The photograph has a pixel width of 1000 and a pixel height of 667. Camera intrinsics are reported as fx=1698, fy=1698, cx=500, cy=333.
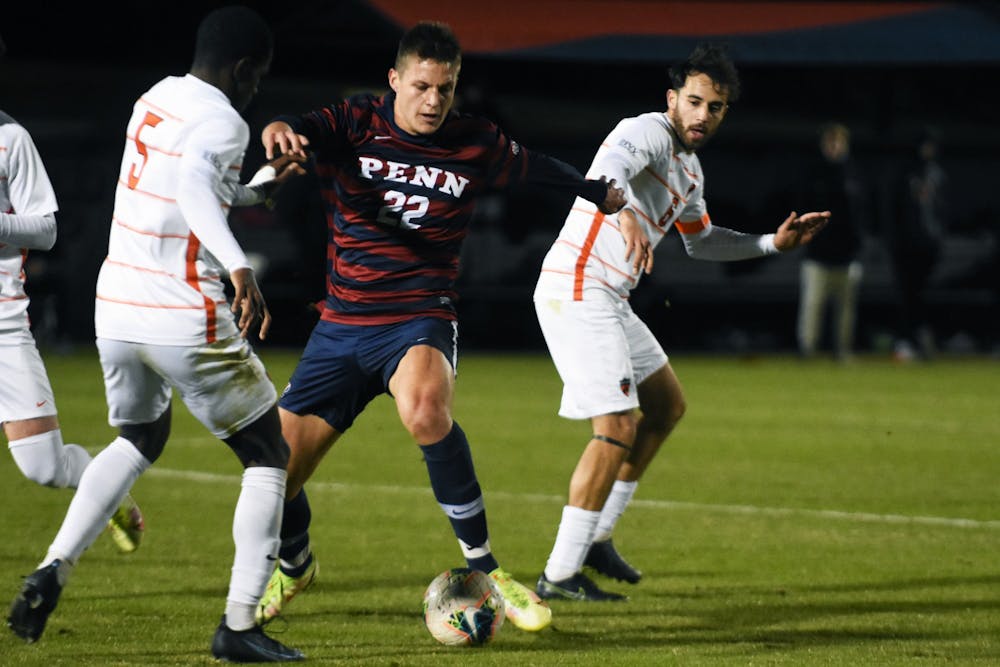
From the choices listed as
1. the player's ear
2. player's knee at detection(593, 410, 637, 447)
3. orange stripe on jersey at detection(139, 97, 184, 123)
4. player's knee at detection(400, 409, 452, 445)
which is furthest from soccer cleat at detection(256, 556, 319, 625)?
the player's ear

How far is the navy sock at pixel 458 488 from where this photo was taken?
612 centimetres

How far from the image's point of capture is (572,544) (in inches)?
270

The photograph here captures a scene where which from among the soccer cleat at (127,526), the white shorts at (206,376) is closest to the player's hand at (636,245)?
the white shorts at (206,376)

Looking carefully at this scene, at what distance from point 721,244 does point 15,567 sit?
3.41 metres

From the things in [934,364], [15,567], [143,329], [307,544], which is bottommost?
[934,364]

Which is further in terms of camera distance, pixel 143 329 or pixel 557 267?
pixel 557 267

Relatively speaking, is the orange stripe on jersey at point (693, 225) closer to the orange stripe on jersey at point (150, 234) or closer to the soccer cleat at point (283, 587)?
the soccer cleat at point (283, 587)

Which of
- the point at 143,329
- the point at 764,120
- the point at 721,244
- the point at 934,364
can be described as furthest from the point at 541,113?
the point at 143,329

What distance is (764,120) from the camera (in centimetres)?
3312

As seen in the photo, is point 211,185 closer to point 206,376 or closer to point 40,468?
point 206,376

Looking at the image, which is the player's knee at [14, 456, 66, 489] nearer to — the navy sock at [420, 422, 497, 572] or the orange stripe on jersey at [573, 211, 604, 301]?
the navy sock at [420, 422, 497, 572]

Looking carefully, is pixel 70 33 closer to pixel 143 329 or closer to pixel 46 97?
pixel 46 97

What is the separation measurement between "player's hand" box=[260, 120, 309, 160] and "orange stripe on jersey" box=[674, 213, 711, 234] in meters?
2.33

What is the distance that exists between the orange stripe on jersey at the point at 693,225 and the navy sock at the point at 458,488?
188 cm
